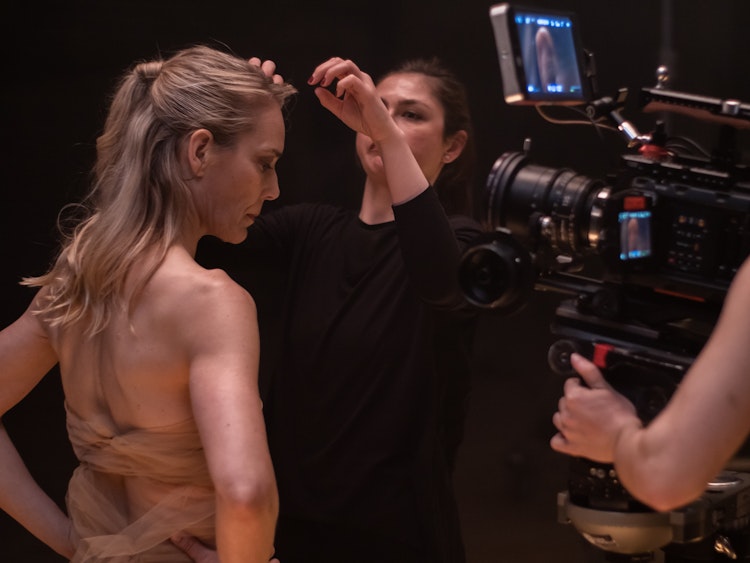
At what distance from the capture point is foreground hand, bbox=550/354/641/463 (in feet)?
4.92

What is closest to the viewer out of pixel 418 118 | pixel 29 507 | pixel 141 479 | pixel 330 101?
pixel 141 479

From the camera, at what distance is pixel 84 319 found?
1.82 m

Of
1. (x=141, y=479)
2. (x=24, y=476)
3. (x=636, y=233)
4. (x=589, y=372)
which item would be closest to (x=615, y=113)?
(x=636, y=233)

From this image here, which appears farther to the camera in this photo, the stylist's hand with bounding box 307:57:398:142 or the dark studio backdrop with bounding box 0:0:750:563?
the dark studio backdrop with bounding box 0:0:750:563

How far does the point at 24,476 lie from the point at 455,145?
117 centimetres

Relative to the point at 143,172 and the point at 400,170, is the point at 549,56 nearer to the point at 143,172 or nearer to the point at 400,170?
the point at 400,170

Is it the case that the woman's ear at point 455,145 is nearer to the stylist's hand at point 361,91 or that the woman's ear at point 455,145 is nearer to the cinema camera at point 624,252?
the stylist's hand at point 361,91

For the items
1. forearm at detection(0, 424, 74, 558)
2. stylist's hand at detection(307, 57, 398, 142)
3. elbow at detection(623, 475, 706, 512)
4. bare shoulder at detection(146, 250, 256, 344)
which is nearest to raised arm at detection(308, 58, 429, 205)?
stylist's hand at detection(307, 57, 398, 142)

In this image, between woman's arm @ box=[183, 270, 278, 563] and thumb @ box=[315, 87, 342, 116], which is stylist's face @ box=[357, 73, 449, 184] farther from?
woman's arm @ box=[183, 270, 278, 563]

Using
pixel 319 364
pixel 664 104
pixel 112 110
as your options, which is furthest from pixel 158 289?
pixel 664 104

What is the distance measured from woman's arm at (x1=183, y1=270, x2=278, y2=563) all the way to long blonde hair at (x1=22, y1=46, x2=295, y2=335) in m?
0.14

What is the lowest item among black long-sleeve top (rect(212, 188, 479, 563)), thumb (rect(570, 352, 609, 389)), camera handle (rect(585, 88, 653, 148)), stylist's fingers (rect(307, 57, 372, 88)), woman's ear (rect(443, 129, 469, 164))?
black long-sleeve top (rect(212, 188, 479, 563))

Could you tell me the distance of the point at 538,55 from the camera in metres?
1.75

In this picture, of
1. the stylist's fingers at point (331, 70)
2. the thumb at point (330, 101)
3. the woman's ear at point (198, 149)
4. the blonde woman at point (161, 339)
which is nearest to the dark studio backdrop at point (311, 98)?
the thumb at point (330, 101)
